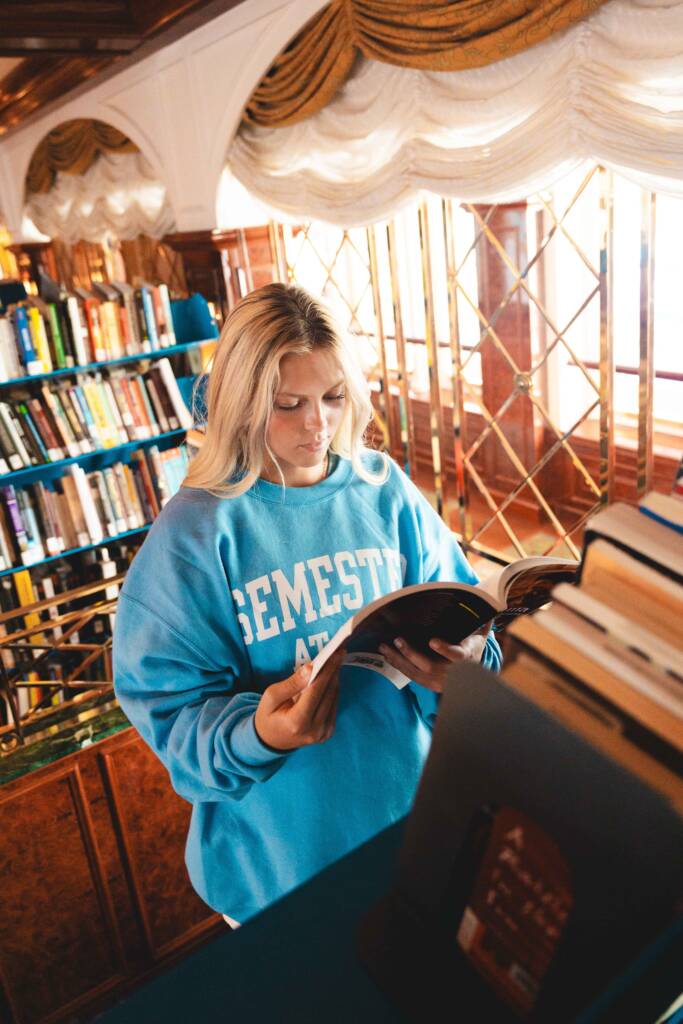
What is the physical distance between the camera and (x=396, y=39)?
2.29 metres

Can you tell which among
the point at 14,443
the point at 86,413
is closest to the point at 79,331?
the point at 86,413

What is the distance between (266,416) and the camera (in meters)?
1.12

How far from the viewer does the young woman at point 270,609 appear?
3.30 ft

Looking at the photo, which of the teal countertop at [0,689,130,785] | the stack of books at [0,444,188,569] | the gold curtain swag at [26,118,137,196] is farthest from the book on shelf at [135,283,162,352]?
the teal countertop at [0,689,130,785]

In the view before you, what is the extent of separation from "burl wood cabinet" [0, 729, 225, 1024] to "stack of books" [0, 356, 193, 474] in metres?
1.77

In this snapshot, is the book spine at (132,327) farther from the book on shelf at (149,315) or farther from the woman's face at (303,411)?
the woman's face at (303,411)

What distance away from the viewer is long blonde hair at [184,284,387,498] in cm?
109

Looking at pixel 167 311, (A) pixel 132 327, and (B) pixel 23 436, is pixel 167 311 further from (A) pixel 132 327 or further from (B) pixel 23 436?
(B) pixel 23 436

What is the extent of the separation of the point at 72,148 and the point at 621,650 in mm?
5559

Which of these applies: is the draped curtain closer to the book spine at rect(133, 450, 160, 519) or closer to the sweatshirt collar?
the book spine at rect(133, 450, 160, 519)

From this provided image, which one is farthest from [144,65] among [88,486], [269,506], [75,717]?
[269,506]

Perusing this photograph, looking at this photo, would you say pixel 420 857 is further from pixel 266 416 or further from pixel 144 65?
pixel 144 65

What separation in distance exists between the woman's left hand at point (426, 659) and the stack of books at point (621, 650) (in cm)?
62

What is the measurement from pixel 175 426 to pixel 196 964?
3.60 m
